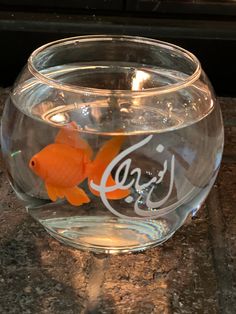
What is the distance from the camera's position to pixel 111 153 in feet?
1.46

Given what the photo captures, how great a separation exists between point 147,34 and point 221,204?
0.31 m

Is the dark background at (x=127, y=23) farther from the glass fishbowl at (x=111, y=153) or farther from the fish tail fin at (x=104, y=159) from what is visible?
the fish tail fin at (x=104, y=159)

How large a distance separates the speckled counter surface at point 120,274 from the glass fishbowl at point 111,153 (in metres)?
0.01

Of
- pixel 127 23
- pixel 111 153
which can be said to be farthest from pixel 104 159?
pixel 127 23

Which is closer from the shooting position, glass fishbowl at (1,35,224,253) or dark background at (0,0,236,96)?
glass fishbowl at (1,35,224,253)

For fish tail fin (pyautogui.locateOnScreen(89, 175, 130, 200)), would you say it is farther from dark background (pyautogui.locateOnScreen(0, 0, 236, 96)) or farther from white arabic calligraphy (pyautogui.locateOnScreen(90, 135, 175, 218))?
dark background (pyautogui.locateOnScreen(0, 0, 236, 96))

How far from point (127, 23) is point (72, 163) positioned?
405 millimetres

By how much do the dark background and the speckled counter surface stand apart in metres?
0.32

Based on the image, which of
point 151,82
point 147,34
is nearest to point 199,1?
point 147,34

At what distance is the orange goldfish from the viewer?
445mm

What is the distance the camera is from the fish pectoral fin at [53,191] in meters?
0.46

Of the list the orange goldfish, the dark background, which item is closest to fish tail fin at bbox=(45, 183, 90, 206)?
the orange goldfish

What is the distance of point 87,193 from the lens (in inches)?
17.9

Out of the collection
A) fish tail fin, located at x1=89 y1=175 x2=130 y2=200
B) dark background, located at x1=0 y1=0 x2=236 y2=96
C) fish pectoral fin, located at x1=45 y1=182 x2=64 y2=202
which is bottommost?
dark background, located at x1=0 y1=0 x2=236 y2=96
